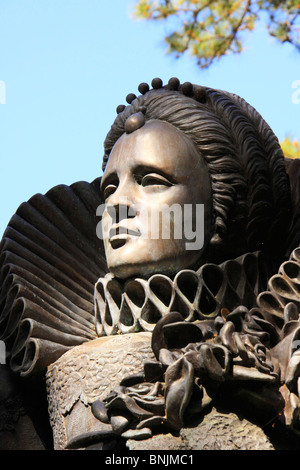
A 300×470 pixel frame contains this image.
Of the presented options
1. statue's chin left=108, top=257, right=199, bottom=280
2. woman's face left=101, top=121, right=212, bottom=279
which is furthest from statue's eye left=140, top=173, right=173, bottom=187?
statue's chin left=108, top=257, right=199, bottom=280

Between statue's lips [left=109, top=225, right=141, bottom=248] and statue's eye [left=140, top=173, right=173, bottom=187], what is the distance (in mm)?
223

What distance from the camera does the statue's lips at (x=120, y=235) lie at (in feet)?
15.1

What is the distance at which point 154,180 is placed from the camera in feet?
15.3

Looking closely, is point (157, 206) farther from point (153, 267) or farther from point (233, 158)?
point (233, 158)

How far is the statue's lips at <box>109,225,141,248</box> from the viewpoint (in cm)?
460

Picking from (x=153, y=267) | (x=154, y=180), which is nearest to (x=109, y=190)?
(x=154, y=180)

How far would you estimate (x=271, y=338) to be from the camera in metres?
4.31

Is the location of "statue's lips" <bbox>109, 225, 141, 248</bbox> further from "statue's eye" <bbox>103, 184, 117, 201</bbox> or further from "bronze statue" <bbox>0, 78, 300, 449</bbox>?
"statue's eye" <bbox>103, 184, 117, 201</bbox>

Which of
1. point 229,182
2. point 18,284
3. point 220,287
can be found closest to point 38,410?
point 18,284

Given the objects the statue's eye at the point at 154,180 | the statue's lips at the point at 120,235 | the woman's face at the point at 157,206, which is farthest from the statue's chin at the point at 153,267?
the statue's eye at the point at 154,180

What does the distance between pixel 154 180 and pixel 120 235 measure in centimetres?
28

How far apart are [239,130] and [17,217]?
1184 mm

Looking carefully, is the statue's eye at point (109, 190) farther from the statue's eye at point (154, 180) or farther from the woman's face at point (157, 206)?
the statue's eye at point (154, 180)

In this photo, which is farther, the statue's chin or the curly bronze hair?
the curly bronze hair
